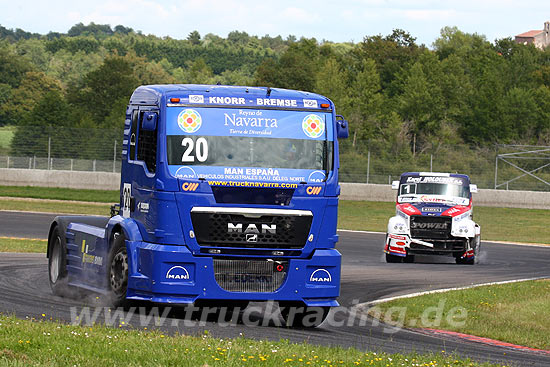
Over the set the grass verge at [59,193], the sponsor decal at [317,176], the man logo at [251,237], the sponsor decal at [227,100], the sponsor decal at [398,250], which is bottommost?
the grass verge at [59,193]

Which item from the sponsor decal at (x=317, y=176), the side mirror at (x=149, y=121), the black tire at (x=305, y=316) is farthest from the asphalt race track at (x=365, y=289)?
the side mirror at (x=149, y=121)

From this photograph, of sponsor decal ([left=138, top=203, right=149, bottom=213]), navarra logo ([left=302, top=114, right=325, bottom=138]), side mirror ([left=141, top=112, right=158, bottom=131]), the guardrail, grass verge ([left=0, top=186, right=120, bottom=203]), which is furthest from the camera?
the guardrail

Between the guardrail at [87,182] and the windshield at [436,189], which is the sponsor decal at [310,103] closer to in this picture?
the windshield at [436,189]

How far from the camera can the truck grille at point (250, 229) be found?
11828 mm

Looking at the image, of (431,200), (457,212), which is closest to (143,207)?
(431,200)

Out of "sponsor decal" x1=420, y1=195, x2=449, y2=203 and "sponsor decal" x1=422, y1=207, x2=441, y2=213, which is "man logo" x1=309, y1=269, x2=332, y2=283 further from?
"sponsor decal" x1=420, y1=195, x2=449, y2=203

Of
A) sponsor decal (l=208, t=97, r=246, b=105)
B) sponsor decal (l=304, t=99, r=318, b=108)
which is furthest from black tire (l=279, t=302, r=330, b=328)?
sponsor decal (l=208, t=97, r=246, b=105)

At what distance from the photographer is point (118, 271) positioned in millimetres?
12805

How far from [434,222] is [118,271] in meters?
12.2

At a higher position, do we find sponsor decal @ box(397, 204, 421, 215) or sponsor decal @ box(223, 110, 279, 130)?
sponsor decal @ box(223, 110, 279, 130)

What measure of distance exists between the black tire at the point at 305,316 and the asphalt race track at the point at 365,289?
0.46ft

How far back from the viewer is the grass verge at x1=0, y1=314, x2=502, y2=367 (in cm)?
860

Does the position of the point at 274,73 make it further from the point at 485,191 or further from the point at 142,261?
the point at 142,261

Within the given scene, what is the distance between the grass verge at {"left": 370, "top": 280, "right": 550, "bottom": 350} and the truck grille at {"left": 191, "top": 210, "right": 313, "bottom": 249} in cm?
272
